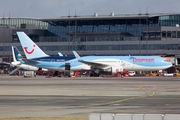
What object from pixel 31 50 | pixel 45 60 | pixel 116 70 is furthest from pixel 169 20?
pixel 45 60

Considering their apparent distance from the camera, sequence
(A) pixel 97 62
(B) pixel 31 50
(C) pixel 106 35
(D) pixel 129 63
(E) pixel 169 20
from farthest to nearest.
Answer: (C) pixel 106 35
(E) pixel 169 20
(B) pixel 31 50
(A) pixel 97 62
(D) pixel 129 63

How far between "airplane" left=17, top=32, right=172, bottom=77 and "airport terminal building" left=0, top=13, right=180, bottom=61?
116 feet

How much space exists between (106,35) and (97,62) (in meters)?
55.7

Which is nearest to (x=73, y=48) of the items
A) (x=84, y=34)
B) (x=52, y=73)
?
(x=84, y=34)

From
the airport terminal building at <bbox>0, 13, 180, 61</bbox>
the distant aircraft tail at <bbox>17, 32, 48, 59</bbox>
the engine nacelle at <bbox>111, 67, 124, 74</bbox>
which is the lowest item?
the engine nacelle at <bbox>111, 67, 124, 74</bbox>

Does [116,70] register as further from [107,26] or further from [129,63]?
[107,26]

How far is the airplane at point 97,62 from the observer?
9956 cm

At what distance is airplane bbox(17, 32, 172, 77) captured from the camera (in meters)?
99.6

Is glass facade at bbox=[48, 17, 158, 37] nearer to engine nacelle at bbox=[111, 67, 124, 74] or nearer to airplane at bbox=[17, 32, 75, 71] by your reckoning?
airplane at bbox=[17, 32, 75, 71]

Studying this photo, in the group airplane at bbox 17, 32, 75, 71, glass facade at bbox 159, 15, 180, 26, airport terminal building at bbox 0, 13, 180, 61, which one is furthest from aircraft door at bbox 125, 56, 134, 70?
glass facade at bbox 159, 15, 180, 26

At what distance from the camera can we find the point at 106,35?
520 ft

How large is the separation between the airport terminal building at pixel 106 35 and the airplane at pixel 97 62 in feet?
116

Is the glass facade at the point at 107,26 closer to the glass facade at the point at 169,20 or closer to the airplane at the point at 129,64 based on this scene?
the glass facade at the point at 169,20

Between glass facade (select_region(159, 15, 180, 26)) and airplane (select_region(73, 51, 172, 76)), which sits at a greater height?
glass facade (select_region(159, 15, 180, 26))
